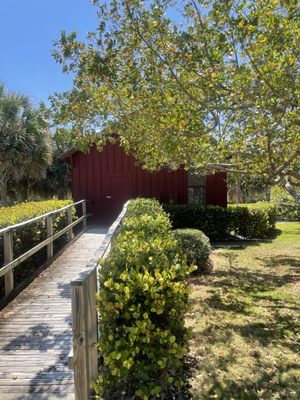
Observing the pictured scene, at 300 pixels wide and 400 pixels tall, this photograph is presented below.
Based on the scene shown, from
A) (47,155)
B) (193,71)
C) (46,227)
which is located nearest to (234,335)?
(193,71)

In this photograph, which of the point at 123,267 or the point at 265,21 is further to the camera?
the point at 265,21

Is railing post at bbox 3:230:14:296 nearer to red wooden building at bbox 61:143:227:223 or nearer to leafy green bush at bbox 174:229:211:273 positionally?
leafy green bush at bbox 174:229:211:273

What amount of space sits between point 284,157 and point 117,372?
5305mm

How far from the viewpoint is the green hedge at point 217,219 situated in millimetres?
15844

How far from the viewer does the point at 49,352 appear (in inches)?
176

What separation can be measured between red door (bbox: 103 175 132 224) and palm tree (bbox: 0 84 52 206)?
3558 millimetres

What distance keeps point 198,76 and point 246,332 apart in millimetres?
3893

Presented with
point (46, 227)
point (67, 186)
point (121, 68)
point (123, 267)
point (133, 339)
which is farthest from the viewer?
point (67, 186)

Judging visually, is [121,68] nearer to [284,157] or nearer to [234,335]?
[284,157]

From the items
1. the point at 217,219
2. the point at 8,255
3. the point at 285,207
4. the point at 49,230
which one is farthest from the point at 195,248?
the point at 285,207

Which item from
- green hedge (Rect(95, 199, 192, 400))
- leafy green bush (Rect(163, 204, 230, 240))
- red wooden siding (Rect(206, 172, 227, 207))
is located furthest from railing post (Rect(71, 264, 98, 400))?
red wooden siding (Rect(206, 172, 227, 207))

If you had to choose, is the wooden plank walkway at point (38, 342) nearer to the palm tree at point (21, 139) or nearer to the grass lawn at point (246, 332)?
the grass lawn at point (246, 332)

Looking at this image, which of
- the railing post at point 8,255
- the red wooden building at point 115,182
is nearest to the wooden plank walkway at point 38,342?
the railing post at point 8,255

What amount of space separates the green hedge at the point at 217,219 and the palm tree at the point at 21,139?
6678mm
